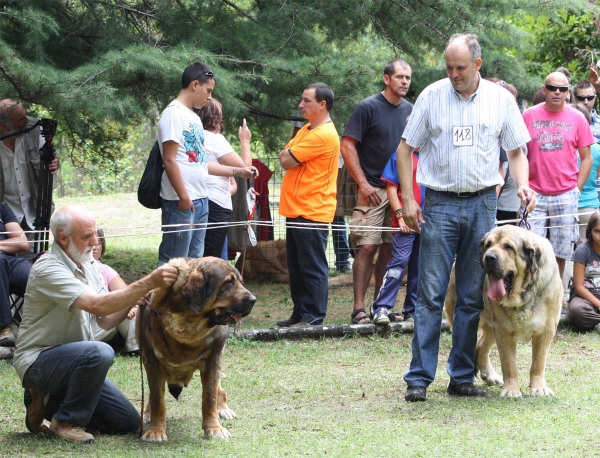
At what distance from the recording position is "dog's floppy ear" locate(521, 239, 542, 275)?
584 cm

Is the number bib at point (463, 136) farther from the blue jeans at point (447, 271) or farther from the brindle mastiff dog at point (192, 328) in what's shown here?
the brindle mastiff dog at point (192, 328)

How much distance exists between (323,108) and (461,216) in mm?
2710

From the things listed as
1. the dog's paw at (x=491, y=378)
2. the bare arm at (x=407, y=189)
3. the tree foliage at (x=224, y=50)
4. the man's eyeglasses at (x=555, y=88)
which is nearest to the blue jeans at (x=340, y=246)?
the tree foliage at (x=224, y=50)

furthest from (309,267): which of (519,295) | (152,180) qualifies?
(519,295)

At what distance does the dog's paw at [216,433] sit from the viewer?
16.2 feet

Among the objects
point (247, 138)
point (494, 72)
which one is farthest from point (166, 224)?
point (494, 72)

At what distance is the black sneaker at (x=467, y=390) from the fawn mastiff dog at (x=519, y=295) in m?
0.16

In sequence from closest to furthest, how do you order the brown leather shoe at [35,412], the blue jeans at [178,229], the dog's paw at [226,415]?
the brown leather shoe at [35,412]
the dog's paw at [226,415]
the blue jeans at [178,229]

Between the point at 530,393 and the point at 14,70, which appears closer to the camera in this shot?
the point at 530,393

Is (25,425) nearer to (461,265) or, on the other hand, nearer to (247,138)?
(461,265)

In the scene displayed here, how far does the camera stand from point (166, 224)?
742cm

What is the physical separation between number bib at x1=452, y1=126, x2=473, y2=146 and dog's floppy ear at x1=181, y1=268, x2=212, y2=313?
2.01 meters

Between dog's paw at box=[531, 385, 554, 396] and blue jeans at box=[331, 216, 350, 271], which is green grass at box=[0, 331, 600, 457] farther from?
blue jeans at box=[331, 216, 350, 271]

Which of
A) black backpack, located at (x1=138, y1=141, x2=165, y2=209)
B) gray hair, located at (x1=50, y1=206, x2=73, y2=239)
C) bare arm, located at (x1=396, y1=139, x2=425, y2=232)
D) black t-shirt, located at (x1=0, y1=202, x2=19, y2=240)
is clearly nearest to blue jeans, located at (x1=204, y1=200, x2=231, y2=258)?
black backpack, located at (x1=138, y1=141, x2=165, y2=209)
